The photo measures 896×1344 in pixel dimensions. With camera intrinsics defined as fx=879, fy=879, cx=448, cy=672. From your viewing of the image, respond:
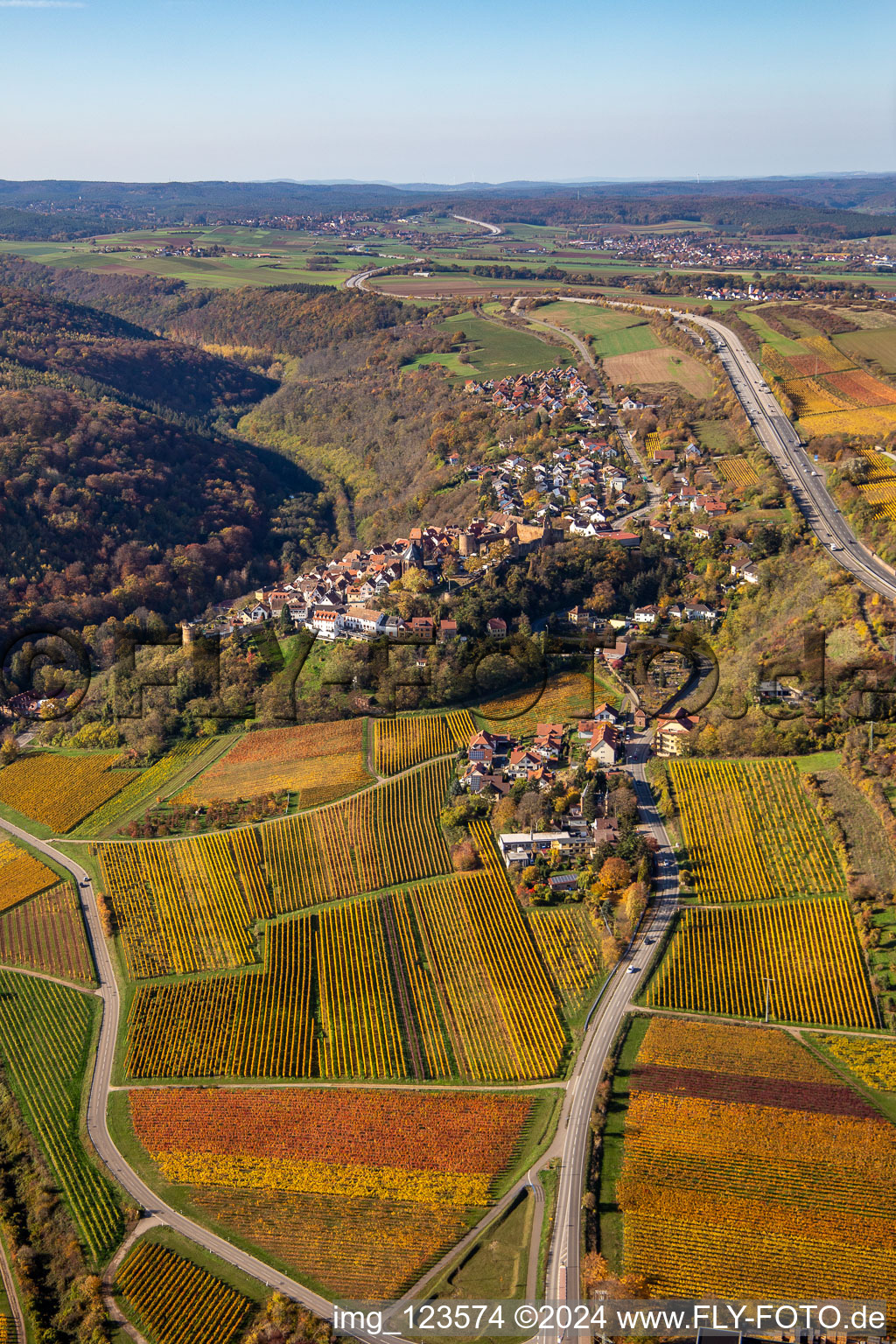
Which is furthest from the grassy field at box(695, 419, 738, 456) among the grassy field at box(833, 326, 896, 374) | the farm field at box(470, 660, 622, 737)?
the farm field at box(470, 660, 622, 737)

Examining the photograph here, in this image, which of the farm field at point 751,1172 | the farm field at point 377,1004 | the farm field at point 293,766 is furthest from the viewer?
the farm field at point 293,766

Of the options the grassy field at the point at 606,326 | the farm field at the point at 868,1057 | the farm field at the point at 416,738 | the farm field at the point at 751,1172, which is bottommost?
the farm field at the point at 751,1172

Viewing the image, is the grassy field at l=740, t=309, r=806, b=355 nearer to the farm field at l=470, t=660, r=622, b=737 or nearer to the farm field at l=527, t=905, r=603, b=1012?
the farm field at l=470, t=660, r=622, b=737

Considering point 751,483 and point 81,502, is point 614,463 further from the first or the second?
point 81,502

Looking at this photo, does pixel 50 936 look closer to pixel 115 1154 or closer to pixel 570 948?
pixel 115 1154

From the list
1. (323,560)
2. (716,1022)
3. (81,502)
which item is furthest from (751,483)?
(81,502)

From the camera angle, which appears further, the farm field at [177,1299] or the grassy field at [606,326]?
the grassy field at [606,326]

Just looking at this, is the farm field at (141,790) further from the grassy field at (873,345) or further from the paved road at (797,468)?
the grassy field at (873,345)

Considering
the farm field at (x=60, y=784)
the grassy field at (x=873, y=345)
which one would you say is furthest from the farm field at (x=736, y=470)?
the farm field at (x=60, y=784)
